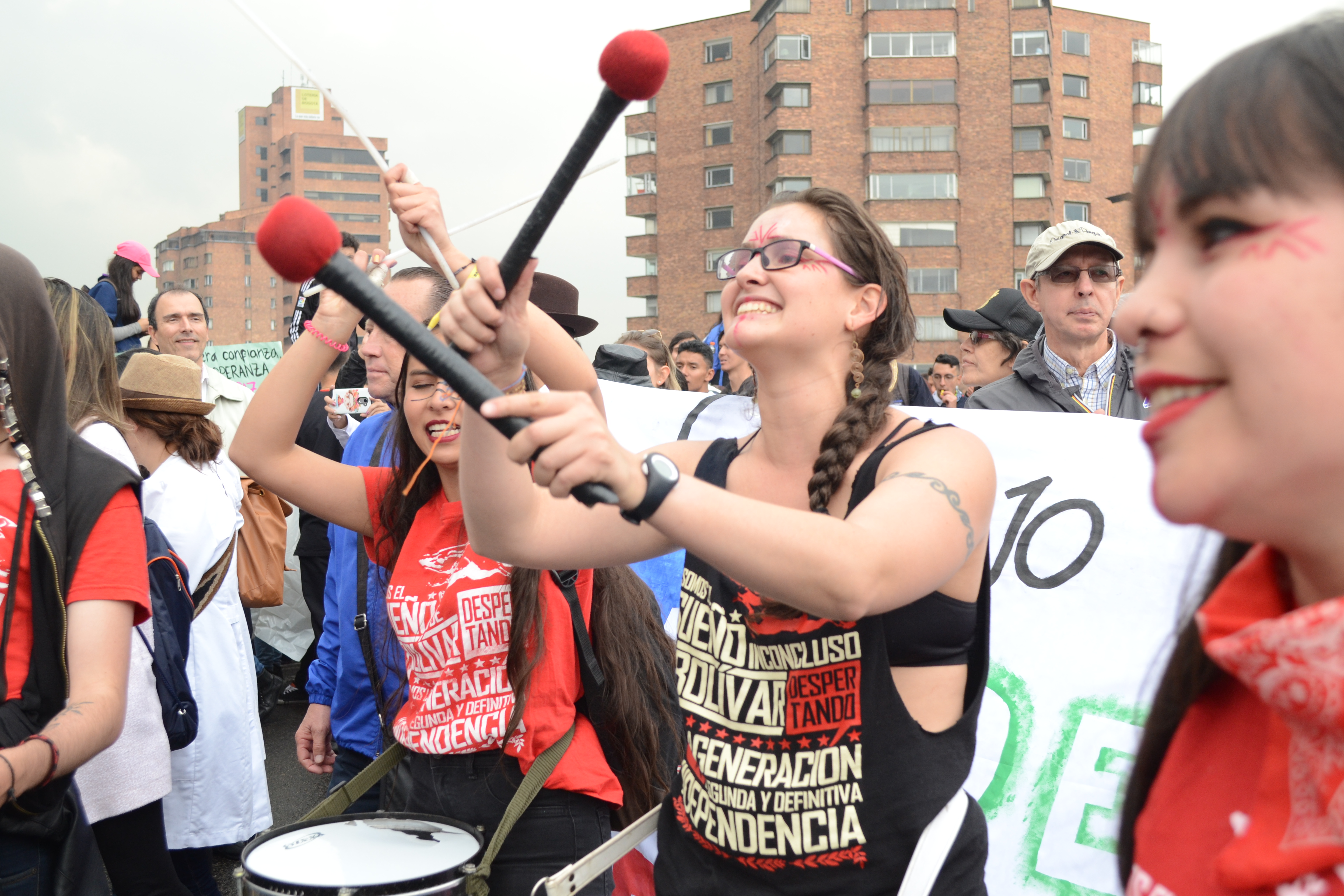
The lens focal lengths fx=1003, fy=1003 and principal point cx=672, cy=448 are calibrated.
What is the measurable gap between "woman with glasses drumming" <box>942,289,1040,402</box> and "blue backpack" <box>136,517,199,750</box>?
373 cm

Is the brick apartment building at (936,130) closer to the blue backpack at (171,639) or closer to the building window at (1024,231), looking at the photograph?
the building window at (1024,231)

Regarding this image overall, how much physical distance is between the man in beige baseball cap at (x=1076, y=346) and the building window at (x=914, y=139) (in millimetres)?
49580

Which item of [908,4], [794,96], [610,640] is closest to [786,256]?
[610,640]

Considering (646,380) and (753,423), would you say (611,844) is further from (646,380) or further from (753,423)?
(646,380)

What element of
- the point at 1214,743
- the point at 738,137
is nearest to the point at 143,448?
the point at 1214,743

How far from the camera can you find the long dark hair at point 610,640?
2365 mm

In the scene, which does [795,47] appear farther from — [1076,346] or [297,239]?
[297,239]

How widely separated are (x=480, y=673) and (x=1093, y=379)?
2.83m

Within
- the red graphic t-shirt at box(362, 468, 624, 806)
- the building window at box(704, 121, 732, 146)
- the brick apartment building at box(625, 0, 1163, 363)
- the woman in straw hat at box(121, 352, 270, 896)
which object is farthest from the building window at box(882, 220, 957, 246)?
the red graphic t-shirt at box(362, 468, 624, 806)

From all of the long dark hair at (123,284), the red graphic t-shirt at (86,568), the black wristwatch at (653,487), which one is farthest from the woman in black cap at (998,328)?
the long dark hair at (123,284)

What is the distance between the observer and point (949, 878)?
163cm

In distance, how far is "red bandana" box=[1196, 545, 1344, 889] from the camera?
817 mm

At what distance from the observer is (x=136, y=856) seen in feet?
Answer: 9.31

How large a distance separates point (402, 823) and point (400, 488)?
84 centimetres
